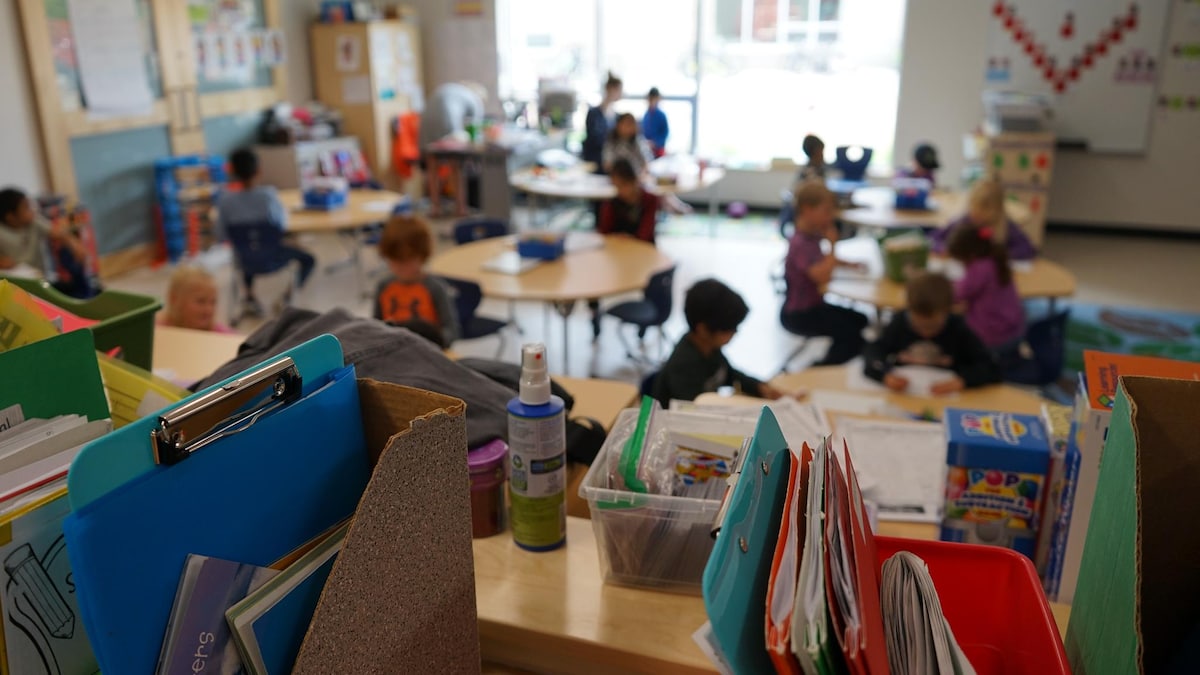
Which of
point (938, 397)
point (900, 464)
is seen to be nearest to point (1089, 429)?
point (900, 464)

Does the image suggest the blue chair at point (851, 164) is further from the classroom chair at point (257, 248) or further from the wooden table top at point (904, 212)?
the classroom chair at point (257, 248)

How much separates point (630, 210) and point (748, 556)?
4282 millimetres

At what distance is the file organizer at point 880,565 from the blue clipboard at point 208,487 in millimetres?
387

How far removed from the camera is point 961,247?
12.0 ft

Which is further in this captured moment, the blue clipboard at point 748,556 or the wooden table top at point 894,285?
the wooden table top at point 894,285

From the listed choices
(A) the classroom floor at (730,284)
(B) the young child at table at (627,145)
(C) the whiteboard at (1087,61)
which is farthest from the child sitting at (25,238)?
(C) the whiteboard at (1087,61)

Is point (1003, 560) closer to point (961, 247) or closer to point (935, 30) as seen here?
point (961, 247)

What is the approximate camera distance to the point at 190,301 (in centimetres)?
296

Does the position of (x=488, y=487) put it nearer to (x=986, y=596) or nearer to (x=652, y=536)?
(x=652, y=536)

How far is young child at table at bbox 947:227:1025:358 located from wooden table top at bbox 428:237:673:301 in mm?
1268

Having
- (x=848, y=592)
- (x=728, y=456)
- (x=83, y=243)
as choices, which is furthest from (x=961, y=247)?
(x=83, y=243)

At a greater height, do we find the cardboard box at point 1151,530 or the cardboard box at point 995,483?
the cardboard box at point 1151,530

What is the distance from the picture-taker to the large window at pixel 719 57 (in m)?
7.39

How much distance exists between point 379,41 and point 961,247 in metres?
6.15
